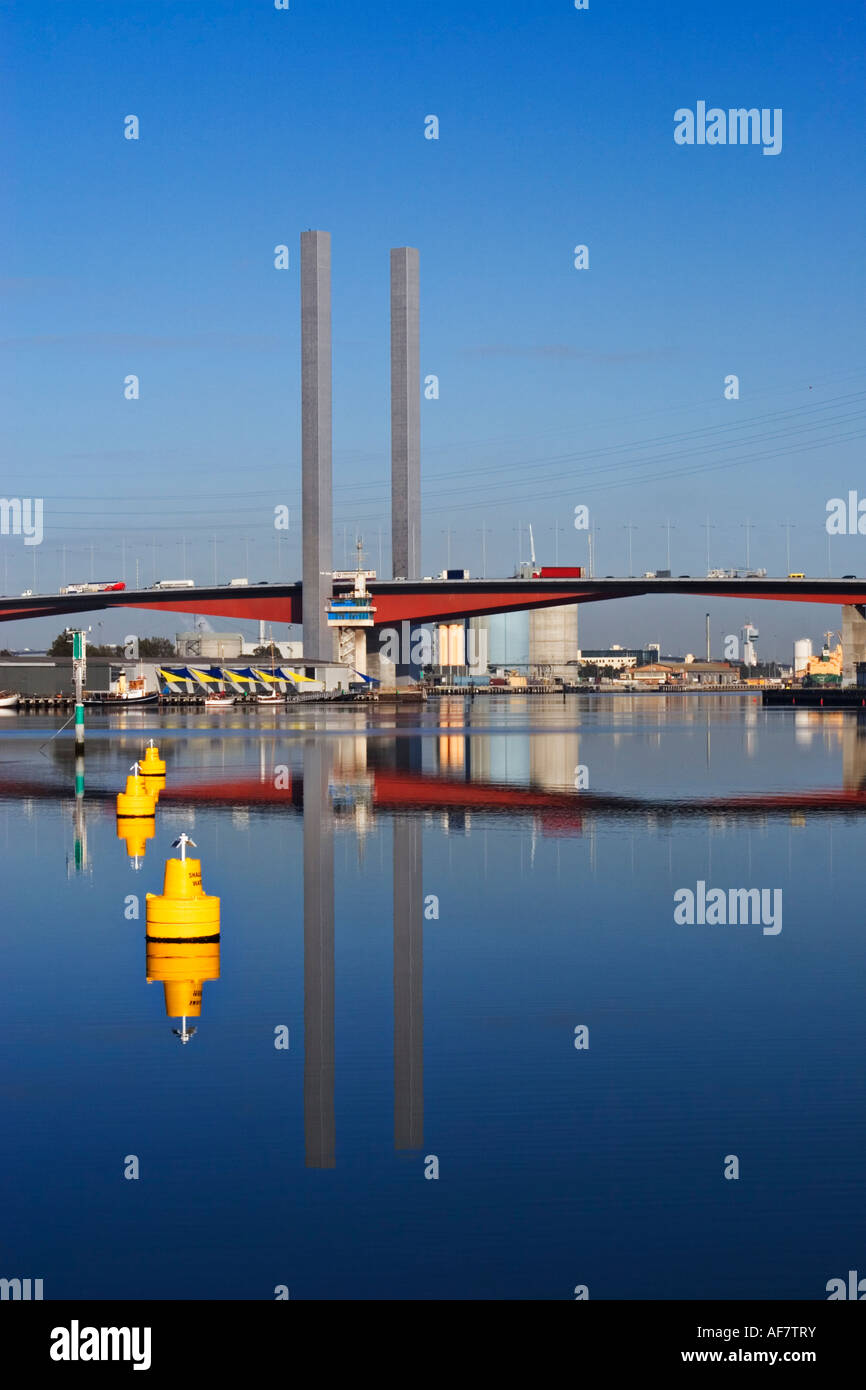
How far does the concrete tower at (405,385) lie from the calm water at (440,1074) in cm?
11082

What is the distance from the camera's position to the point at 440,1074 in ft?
41.7

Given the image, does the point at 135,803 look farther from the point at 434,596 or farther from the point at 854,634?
the point at 854,634

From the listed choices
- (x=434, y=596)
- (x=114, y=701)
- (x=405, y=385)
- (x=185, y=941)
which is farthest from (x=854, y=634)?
(x=185, y=941)

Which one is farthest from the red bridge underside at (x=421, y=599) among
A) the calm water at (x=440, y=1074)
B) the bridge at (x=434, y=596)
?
the calm water at (x=440, y=1074)

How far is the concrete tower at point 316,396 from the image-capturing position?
133250 millimetres

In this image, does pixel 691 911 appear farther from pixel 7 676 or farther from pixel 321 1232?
pixel 7 676

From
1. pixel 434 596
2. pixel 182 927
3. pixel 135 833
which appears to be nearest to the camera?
pixel 182 927

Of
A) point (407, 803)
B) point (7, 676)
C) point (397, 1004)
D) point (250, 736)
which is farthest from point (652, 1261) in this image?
point (7, 676)

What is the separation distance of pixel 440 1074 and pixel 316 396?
124 m

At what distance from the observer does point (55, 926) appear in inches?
800

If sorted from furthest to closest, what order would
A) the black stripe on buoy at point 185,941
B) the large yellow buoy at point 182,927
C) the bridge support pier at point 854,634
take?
1. the bridge support pier at point 854,634
2. the black stripe on buoy at point 185,941
3. the large yellow buoy at point 182,927

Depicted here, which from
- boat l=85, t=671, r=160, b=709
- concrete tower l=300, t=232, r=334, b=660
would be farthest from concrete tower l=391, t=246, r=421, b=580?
boat l=85, t=671, r=160, b=709

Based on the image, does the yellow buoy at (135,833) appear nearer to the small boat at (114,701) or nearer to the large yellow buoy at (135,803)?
the large yellow buoy at (135,803)

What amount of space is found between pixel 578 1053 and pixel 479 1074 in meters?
1.06
